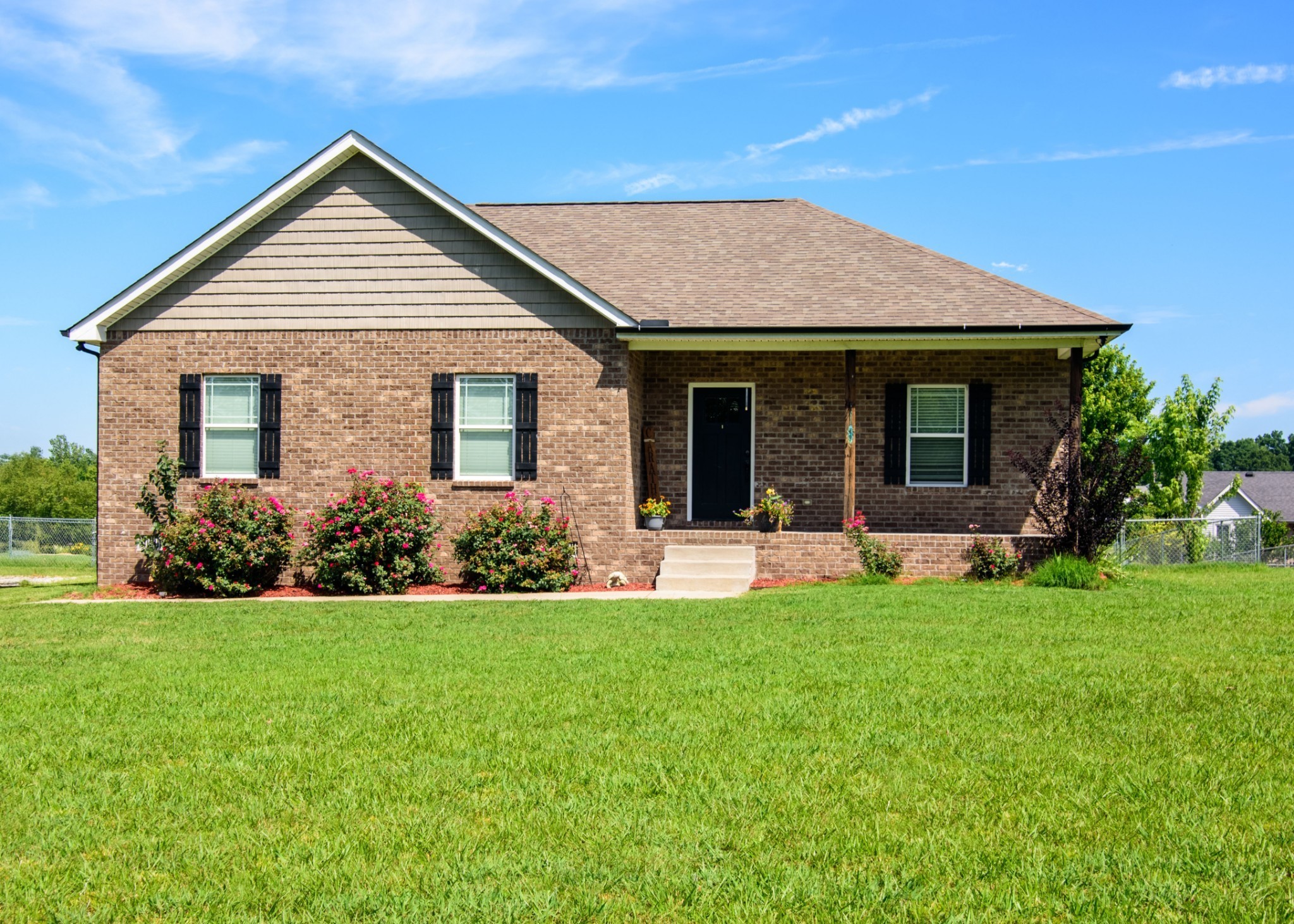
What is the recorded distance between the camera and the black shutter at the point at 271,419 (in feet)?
50.5

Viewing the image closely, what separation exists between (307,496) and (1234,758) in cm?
1266

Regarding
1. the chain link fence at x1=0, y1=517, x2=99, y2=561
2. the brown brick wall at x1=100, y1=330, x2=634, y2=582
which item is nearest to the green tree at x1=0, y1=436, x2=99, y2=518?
the chain link fence at x1=0, y1=517, x2=99, y2=561

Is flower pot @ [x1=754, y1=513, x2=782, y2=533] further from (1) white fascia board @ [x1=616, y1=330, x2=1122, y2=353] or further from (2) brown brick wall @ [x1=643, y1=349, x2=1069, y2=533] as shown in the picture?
(1) white fascia board @ [x1=616, y1=330, x2=1122, y2=353]

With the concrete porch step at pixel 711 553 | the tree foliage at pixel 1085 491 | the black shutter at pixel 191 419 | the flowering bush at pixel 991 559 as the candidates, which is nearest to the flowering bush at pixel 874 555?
the flowering bush at pixel 991 559

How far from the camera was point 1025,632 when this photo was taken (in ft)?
30.5

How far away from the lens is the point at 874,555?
565 inches

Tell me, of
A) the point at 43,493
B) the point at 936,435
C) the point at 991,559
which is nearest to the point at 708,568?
the point at 991,559

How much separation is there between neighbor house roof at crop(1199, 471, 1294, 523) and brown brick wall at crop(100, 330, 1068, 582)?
49.0 metres

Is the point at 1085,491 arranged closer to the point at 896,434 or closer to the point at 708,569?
the point at 896,434

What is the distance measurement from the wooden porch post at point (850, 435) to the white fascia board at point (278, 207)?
124 inches

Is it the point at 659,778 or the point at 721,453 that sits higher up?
the point at 721,453

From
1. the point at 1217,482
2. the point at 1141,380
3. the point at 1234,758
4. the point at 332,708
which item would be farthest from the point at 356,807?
the point at 1217,482

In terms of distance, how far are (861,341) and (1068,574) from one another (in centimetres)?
418

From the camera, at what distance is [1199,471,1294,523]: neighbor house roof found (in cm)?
5953
